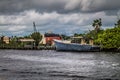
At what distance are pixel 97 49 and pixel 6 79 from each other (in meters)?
124

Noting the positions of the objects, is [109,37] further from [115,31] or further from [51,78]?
[51,78]

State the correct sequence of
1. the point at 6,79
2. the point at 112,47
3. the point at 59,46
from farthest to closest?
the point at 59,46, the point at 112,47, the point at 6,79

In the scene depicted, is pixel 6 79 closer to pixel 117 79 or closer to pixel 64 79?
pixel 64 79

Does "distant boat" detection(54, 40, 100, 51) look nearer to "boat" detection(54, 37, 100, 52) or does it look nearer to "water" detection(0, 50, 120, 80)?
"boat" detection(54, 37, 100, 52)

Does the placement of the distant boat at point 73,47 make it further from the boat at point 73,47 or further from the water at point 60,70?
the water at point 60,70

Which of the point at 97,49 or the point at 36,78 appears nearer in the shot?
the point at 36,78

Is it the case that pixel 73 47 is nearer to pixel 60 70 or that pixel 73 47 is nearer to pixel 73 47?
pixel 73 47

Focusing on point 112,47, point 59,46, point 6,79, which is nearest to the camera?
point 6,79

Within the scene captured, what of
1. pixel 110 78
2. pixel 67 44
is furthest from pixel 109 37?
pixel 110 78

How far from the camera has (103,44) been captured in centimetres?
17512

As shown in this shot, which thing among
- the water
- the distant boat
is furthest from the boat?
the water

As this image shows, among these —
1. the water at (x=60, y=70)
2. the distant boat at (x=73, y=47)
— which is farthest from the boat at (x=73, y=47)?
the water at (x=60, y=70)

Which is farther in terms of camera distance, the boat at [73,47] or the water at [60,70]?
the boat at [73,47]

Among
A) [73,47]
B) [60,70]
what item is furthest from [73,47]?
[60,70]
